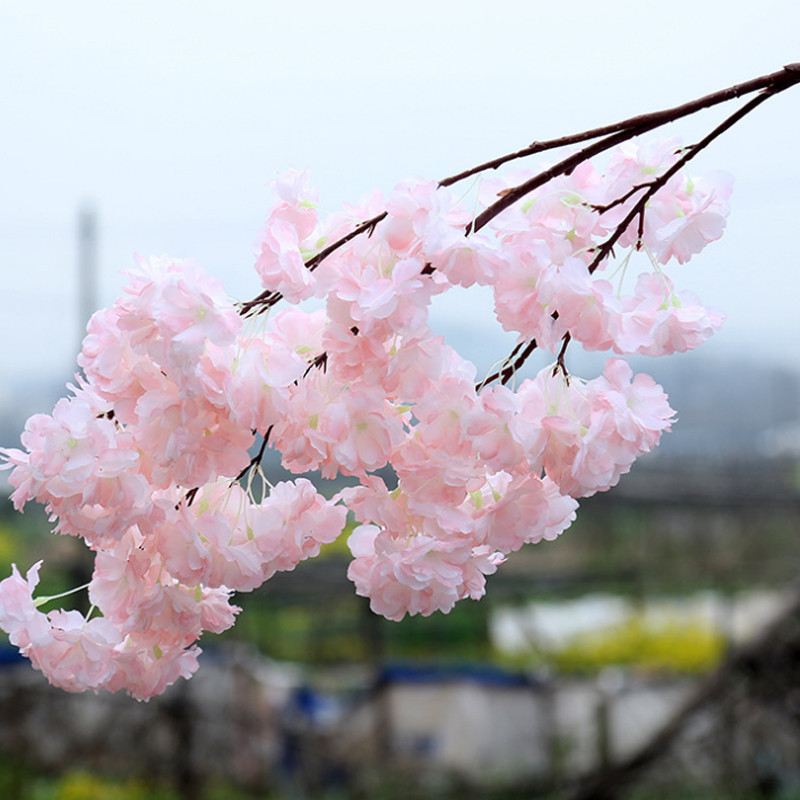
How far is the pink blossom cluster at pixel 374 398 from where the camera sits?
0.42 metres

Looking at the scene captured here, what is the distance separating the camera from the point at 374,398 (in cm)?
44

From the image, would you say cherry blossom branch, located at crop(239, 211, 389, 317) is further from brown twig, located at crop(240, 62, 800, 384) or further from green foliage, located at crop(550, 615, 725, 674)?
green foliage, located at crop(550, 615, 725, 674)

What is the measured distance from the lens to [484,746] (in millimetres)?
2801

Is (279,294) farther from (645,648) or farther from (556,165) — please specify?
(645,648)

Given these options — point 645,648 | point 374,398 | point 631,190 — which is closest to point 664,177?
point 631,190

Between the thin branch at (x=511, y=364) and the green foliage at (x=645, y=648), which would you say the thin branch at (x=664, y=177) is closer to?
the thin branch at (x=511, y=364)

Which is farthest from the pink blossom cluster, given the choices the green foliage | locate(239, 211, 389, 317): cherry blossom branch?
the green foliage

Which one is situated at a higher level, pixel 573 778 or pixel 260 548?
pixel 260 548

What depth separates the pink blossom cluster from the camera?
1.39 ft

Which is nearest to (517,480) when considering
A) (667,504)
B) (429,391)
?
(429,391)

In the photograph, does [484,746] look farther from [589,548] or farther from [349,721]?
[589,548]

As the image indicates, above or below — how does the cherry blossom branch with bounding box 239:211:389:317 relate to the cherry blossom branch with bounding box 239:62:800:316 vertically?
below

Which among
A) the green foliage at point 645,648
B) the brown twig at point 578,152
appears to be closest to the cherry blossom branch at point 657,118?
the brown twig at point 578,152

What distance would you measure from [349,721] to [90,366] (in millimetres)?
2494
